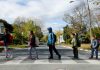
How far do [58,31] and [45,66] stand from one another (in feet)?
504

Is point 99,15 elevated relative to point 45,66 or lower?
elevated

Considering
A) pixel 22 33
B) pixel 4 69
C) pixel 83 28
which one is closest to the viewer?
pixel 4 69

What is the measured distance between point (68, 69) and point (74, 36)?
6.33 m

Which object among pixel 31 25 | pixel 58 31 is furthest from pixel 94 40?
pixel 58 31

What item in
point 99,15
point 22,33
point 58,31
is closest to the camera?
point 99,15

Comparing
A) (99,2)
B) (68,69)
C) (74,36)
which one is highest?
(99,2)

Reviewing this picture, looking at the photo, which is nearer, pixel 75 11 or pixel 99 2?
pixel 99 2

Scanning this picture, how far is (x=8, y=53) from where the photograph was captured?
24.0 meters

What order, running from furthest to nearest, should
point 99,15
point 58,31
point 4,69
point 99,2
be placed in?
point 58,31
point 99,15
point 99,2
point 4,69

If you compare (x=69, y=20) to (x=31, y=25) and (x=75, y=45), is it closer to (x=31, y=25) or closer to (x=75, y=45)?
(x=31, y=25)

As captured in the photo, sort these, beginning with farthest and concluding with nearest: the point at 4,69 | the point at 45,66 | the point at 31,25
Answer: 1. the point at 31,25
2. the point at 45,66
3. the point at 4,69

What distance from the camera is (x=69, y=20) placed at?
312 feet

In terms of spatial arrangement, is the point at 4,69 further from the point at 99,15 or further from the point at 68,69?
A: the point at 99,15

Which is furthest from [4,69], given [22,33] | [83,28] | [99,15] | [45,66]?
[22,33]
